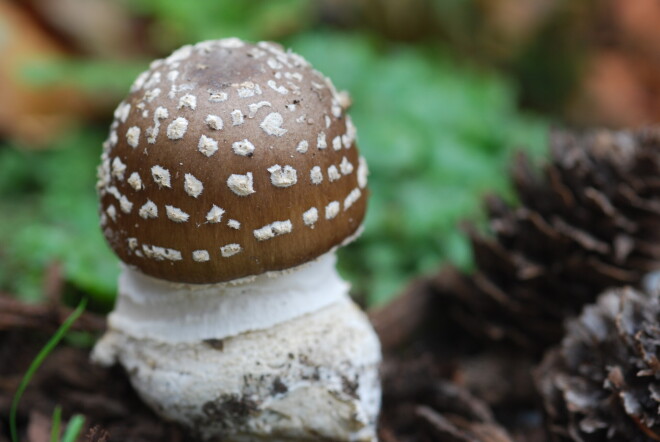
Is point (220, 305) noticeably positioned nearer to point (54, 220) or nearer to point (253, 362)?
point (253, 362)

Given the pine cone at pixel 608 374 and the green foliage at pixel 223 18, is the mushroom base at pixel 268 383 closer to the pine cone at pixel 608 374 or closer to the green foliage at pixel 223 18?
the pine cone at pixel 608 374

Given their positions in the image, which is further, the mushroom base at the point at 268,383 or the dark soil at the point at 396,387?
the dark soil at the point at 396,387

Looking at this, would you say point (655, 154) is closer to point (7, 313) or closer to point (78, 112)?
point (7, 313)

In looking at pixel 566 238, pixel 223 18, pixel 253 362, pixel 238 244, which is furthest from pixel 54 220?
pixel 566 238

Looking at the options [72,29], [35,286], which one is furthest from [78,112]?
[35,286]

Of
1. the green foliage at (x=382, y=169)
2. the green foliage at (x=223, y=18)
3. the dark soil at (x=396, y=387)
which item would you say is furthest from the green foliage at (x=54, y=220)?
the green foliage at (x=223, y=18)

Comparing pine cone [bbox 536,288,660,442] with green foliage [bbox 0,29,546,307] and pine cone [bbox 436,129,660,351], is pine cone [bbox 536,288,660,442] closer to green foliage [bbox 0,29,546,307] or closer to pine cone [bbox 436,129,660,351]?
pine cone [bbox 436,129,660,351]

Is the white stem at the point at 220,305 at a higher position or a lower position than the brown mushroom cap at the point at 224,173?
lower
